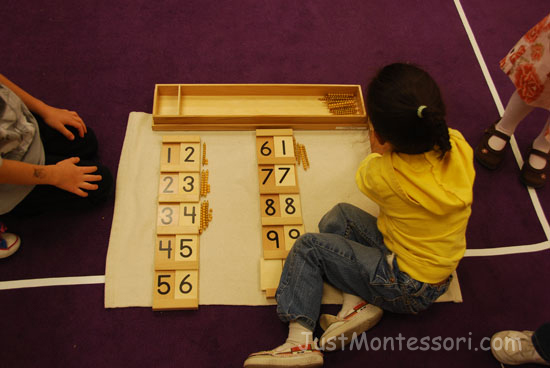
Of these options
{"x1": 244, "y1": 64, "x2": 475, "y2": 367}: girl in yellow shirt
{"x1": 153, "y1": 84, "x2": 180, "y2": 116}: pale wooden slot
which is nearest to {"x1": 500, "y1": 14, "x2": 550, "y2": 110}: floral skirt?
{"x1": 244, "y1": 64, "x2": 475, "y2": 367}: girl in yellow shirt

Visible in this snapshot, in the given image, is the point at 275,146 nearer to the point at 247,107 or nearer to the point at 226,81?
the point at 247,107

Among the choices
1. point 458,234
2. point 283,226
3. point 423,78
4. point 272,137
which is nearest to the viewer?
point 423,78

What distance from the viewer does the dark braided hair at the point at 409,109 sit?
0.88m

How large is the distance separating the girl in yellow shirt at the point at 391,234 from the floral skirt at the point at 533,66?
44 centimetres

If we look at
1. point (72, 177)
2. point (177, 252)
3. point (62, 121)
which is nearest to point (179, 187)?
point (177, 252)

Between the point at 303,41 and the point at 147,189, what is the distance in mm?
1003

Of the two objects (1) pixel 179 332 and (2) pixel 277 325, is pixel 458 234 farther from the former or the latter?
(1) pixel 179 332

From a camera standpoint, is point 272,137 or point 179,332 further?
point 272,137

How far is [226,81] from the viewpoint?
1.77 m

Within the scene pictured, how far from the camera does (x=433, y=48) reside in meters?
1.93

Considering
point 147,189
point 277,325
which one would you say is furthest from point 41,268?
point 277,325

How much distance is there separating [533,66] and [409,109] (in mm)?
729

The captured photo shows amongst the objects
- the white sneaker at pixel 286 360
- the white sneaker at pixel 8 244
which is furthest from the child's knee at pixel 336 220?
the white sneaker at pixel 8 244

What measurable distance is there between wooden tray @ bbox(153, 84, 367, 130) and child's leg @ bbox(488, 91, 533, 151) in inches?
21.4
